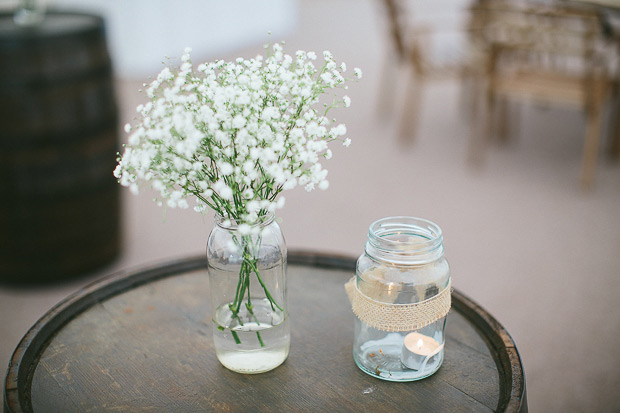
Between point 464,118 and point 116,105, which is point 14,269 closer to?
point 116,105

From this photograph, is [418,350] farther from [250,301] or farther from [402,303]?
[250,301]

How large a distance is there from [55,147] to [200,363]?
1346 millimetres

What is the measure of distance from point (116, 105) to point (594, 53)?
7.29 ft

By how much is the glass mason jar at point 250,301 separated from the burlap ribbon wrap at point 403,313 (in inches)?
6.0

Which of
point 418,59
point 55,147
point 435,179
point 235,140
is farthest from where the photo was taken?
point 418,59

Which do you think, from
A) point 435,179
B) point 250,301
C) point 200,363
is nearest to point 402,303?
point 250,301

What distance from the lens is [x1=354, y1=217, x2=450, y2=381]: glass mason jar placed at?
1.04m

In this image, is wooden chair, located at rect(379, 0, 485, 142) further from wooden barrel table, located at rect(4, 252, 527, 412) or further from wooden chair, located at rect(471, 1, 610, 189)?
wooden barrel table, located at rect(4, 252, 527, 412)

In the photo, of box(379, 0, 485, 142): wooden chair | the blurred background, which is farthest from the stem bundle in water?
box(379, 0, 485, 142): wooden chair

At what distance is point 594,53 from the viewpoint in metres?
2.96

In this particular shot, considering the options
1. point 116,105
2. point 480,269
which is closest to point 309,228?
point 480,269

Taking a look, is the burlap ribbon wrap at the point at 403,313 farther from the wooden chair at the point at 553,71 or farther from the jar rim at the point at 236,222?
the wooden chair at the point at 553,71

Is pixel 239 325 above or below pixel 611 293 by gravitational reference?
above

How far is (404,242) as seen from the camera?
110 cm
